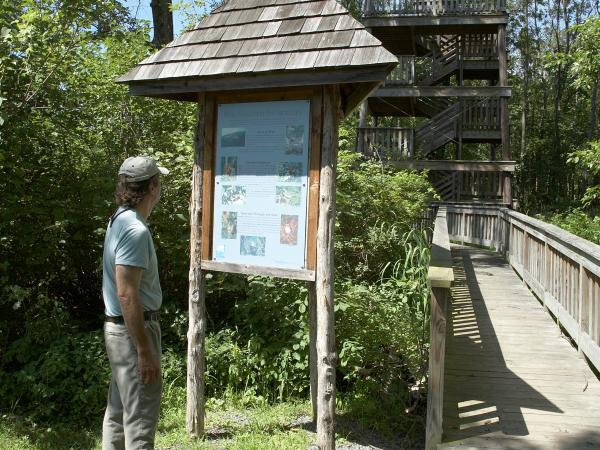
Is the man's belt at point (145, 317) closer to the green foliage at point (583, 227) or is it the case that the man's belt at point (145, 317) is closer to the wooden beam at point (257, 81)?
the wooden beam at point (257, 81)

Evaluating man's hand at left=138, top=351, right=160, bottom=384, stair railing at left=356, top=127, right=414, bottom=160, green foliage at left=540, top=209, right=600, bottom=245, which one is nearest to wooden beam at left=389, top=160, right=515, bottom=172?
stair railing at left=356, top=127, right=414, bottom=160

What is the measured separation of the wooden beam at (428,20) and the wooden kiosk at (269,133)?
1425cm

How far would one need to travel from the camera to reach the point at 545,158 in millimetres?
36094

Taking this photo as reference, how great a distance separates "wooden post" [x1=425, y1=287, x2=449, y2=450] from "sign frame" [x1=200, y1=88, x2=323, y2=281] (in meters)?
0.87

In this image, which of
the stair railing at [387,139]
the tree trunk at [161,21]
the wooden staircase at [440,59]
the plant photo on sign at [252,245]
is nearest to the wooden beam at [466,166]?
the stair railing at [387,139]

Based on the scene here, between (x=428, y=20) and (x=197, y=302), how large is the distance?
51.0ft

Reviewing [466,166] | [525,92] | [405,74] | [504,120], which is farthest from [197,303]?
[525,92]

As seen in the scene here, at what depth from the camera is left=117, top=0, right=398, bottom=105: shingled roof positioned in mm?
4113

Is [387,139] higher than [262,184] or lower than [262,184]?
higher

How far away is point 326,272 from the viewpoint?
4352 millimetres

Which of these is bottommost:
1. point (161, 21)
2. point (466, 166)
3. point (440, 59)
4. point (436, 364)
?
point (436, 364)

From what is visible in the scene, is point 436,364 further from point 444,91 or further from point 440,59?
point 440,59

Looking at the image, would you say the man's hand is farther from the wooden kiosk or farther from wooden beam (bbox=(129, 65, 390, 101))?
wooden beam (bbox=(129, 65, 390, 101))

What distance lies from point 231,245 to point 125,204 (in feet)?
4.62
